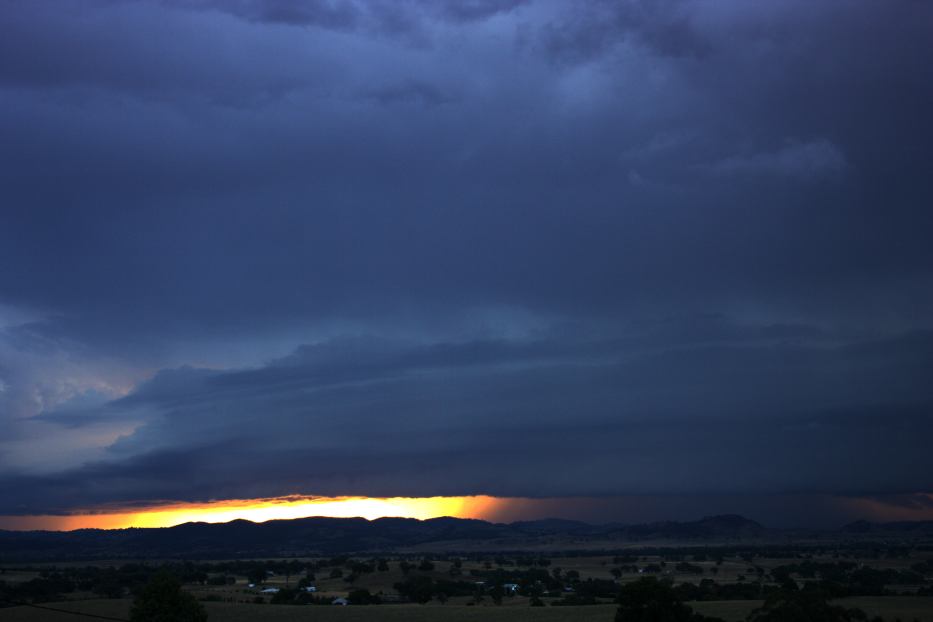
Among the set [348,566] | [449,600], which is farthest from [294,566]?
[449,600]

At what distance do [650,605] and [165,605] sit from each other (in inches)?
1461

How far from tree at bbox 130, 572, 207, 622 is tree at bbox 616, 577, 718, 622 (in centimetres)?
3329

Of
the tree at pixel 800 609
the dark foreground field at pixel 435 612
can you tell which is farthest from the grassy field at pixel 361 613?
the tree at pixel 800 609

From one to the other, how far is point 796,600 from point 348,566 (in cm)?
14039

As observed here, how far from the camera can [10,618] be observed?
95438 millimetres

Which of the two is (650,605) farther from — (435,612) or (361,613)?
(361,613)

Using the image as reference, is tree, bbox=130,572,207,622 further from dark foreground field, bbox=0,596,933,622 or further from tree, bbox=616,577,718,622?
tree, bbox=616,577,718,622

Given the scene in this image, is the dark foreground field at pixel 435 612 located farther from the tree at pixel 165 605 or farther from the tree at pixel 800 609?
the tree at pixel 165 605

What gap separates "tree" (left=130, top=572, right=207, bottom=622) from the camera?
233ft

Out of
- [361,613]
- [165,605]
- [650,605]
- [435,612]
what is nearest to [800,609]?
[650,605]

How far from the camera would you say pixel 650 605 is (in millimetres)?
66812

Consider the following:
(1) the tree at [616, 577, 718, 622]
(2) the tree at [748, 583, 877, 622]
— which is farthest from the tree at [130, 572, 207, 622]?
(2) the tree at [748, 583, 877, 622]

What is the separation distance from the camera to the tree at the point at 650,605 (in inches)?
2621

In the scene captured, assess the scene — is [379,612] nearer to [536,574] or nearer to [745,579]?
[536,574]
